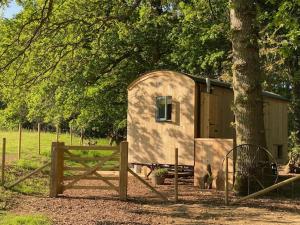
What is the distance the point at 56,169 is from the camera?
13.3m

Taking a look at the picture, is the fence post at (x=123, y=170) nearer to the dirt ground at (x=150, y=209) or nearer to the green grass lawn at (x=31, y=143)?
the dirt ground at (x=150, y=209)

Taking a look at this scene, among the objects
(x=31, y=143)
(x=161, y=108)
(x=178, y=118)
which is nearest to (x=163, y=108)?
(x=161, y=108)

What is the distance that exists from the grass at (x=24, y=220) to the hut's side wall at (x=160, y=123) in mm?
8483

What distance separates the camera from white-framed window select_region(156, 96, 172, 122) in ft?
60.1

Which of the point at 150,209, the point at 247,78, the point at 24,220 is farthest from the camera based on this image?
the point at 247,78

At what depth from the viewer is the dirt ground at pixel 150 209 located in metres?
10.3

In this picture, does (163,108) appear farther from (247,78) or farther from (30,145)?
(30,145)

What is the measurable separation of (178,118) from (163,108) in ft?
2.75

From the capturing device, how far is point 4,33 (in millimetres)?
19906

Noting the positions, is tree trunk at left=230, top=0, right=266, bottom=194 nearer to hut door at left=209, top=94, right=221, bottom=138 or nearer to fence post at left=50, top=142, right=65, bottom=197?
hut door at left=209, top=94, right=221, bottom=138

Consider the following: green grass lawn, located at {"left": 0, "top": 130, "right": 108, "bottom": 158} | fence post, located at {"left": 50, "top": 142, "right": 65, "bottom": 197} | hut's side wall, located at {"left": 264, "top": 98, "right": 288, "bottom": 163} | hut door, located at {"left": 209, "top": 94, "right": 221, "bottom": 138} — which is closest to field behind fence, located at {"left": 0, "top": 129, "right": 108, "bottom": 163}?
green grass lawn, located at {"left": 0, "top": 130, "right": 108, "bottom": 158}

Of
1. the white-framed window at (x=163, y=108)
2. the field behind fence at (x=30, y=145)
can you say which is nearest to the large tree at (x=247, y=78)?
the white-framed window at (x=163, y=108)

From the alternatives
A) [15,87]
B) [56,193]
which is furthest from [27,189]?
[15,87]

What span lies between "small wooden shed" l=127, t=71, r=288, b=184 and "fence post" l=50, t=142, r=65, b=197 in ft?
16.7
